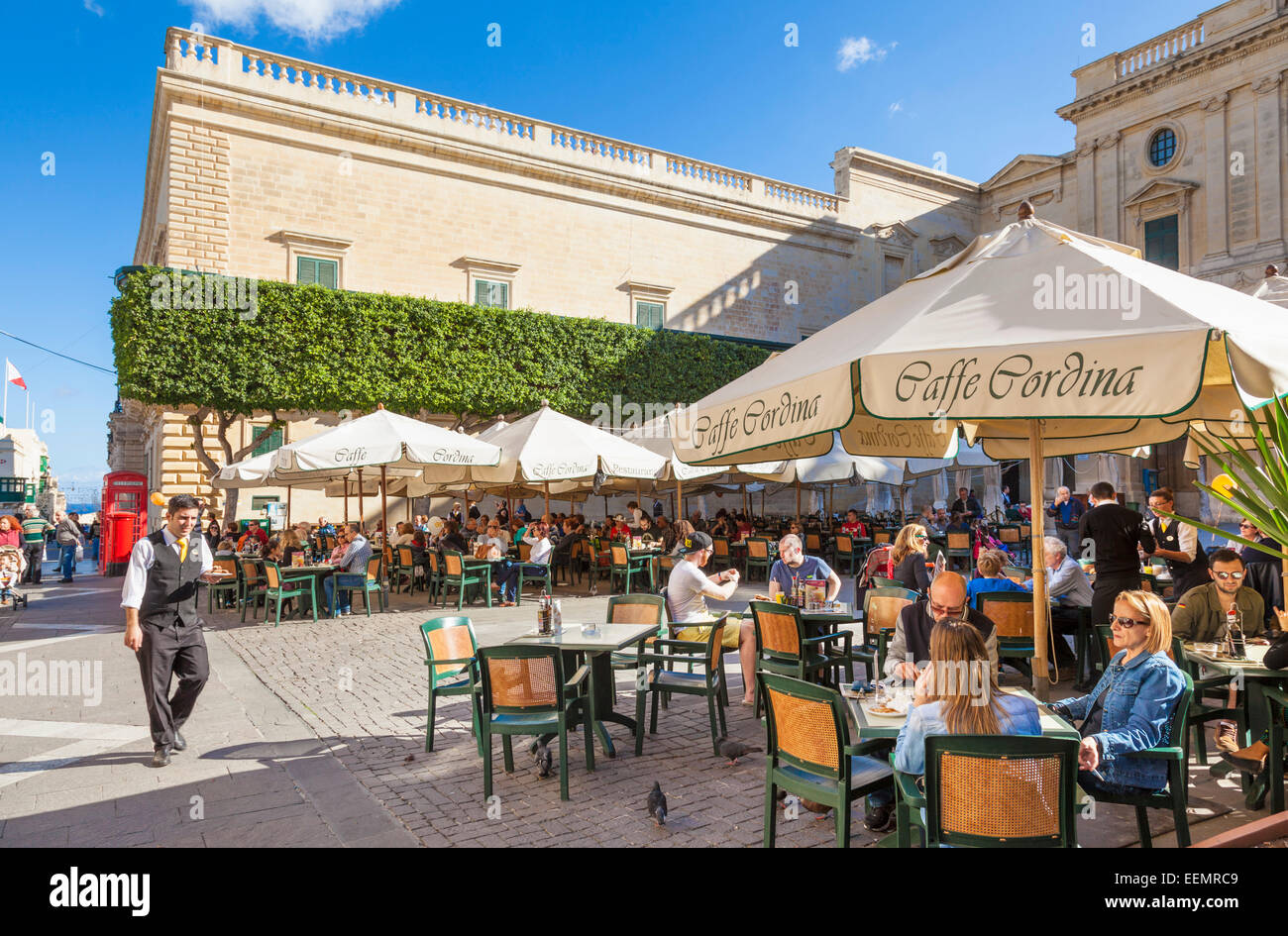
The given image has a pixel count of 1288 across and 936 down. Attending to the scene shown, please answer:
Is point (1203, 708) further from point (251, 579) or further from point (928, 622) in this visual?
point (251, 579)

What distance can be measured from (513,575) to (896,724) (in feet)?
33.6

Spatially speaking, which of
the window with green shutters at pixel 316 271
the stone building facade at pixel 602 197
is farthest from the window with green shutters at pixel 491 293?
the window with green shutters at pixel 316 271

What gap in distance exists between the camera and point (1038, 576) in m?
4.74

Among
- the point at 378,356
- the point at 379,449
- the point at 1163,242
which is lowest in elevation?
the point at 379,449

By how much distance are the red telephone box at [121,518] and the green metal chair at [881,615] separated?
769 inches

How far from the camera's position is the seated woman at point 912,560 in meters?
7.06

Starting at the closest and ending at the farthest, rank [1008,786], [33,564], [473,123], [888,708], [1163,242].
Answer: [1008,786] → [888,708] → [33,564] → [473,123] → [1163,242]

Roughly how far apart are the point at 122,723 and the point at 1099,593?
26.9 feet

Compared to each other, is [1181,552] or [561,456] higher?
[561,456]

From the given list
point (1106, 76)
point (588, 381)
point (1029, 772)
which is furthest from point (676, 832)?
point (1106, 76)

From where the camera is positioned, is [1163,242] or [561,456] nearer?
[561,456]

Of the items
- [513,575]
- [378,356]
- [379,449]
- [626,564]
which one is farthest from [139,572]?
[378,356]

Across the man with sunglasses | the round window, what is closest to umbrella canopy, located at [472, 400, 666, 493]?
the man with sunglasses
